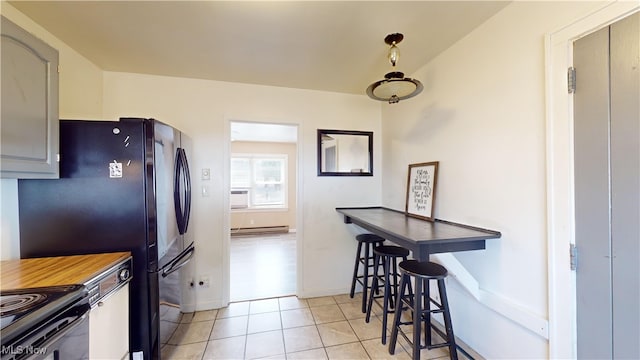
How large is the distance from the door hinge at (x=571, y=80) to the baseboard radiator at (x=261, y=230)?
236 inches

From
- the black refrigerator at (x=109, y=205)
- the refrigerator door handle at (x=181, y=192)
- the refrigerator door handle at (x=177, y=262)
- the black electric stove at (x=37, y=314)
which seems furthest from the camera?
the refrigerator door handle at (x=181, y=192)

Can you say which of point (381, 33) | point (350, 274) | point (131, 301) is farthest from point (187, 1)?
point (350, 274)

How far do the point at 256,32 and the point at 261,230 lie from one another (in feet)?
17.5

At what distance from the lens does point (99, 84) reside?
2.35 meters

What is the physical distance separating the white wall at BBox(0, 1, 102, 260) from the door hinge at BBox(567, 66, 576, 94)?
3081mm

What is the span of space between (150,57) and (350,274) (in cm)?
301

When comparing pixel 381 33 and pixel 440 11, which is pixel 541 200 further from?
pixel 381 33

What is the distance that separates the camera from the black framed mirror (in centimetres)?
296

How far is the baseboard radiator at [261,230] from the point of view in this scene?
247 inches

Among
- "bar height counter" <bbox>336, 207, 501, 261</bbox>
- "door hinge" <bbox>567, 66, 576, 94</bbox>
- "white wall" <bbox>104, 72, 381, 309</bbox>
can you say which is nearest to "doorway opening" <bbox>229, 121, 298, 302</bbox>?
"white wall" <bbox>104, 72, 381, 309</bbox>

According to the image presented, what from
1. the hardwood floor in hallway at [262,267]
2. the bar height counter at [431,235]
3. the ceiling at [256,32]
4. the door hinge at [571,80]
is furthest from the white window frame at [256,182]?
the door hinge at [571,80]

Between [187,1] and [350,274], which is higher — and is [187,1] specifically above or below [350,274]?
above

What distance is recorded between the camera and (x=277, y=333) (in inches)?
86.5

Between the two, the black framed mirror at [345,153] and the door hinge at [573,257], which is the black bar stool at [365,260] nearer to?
the black framed mirror at [345,153]
